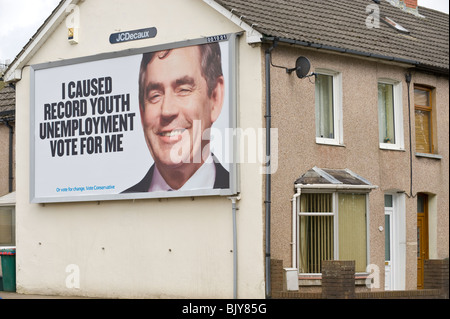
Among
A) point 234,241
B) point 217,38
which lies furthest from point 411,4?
point 234,241

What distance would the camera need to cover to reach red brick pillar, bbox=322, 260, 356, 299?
2053 centimetres

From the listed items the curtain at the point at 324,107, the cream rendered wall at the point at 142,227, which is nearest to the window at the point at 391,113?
the curtain at the point at 324,107

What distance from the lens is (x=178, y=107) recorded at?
23469 millimetres

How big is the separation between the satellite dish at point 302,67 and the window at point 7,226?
398 inches

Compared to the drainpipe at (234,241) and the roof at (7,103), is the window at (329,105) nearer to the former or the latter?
the drainpipe at (234,241)

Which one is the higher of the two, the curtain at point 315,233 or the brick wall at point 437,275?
the curtain at point 315,233

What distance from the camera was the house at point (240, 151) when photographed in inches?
879

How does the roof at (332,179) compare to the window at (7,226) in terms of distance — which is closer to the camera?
the roof at (332,179)

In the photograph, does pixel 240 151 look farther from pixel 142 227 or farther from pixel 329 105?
pixel 142 227

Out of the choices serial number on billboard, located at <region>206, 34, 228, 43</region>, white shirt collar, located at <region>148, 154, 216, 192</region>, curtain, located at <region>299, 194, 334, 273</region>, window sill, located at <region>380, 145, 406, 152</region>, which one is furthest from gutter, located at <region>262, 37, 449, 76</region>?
curtain, located at <region>299, 194, 334, 273</region>

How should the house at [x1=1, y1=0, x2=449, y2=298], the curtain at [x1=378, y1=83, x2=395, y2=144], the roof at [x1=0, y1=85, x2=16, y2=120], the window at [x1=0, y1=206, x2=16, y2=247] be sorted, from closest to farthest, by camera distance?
the house at [x1=1, y1=0, x2=449, y2=298] < the curtain at [x1=378, y1=83, x2=395, y2=144] < the window at [x1=0, y1=206, x2=16, y2=247] < the roof at [x1=0, y1=85, x2=16, y2=120]

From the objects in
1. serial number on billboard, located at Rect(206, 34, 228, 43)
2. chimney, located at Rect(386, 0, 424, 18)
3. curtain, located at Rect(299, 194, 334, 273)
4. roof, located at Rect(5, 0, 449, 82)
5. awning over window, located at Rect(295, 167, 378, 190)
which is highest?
chimney, located at Rect(386, 0, 424, 18)

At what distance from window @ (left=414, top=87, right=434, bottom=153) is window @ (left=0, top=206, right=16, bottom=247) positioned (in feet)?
37.3

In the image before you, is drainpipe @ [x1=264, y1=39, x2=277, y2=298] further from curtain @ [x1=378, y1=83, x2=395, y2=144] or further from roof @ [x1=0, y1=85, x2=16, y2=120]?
roof @ [x1=0, y1=85, x2=16, y2=120]
